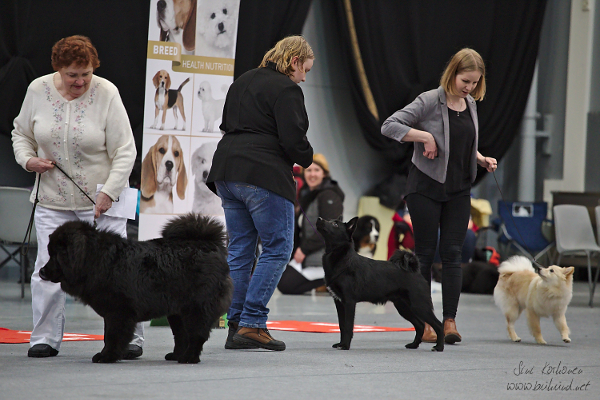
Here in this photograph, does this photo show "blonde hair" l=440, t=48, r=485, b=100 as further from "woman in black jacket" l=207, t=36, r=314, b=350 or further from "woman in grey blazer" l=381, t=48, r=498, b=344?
"woman in black jacket" l=207, t=36, r=314, b=350

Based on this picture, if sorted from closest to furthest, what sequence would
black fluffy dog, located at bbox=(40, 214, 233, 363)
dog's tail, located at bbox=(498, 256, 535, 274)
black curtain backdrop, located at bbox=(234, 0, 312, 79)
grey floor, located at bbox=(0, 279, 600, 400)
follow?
grey floor, located at bbox=(0, 279, 600, 400) < black fluffy dog, located at bbox=(40, 214, 233, 363) < dog's tail, located at bbox=(498, 256, 535, 274) < black curtain backdrop, located at bbox=(234, 0, 312, 79)

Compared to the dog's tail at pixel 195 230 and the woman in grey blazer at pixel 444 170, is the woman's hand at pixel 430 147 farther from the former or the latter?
the dog's tail at pixel 195 230

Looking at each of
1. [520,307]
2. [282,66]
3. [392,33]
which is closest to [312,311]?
[520,307]

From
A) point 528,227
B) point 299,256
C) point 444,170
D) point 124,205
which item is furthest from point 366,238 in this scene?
point 124,205

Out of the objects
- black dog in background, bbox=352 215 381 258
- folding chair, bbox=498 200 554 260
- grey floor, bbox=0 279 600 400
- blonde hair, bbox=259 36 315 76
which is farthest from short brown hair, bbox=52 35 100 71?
folding chair, bbox=498 200 554 260

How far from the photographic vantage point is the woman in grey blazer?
377 centimetres

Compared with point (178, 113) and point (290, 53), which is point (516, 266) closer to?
point (290, 53)

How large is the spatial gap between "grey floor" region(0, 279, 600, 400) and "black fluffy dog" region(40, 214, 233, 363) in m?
0.16

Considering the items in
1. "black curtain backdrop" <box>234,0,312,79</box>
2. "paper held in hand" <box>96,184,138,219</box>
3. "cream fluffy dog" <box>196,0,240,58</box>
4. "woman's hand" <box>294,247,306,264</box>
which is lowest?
"woman's hand" <box>294,247,306,264</box>

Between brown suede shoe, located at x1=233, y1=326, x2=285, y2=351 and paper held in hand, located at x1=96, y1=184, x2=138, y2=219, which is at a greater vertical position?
paper held in hand, located at x1=96, y1=184, x2=138, y2=219

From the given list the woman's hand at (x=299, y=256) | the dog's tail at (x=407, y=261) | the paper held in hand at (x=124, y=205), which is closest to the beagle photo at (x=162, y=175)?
the paper held in hand at (x=124, y=205)

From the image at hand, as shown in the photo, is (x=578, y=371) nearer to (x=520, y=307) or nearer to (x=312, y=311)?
(x=520, y=307)

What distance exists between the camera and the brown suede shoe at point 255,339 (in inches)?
132

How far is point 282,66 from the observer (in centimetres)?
337
